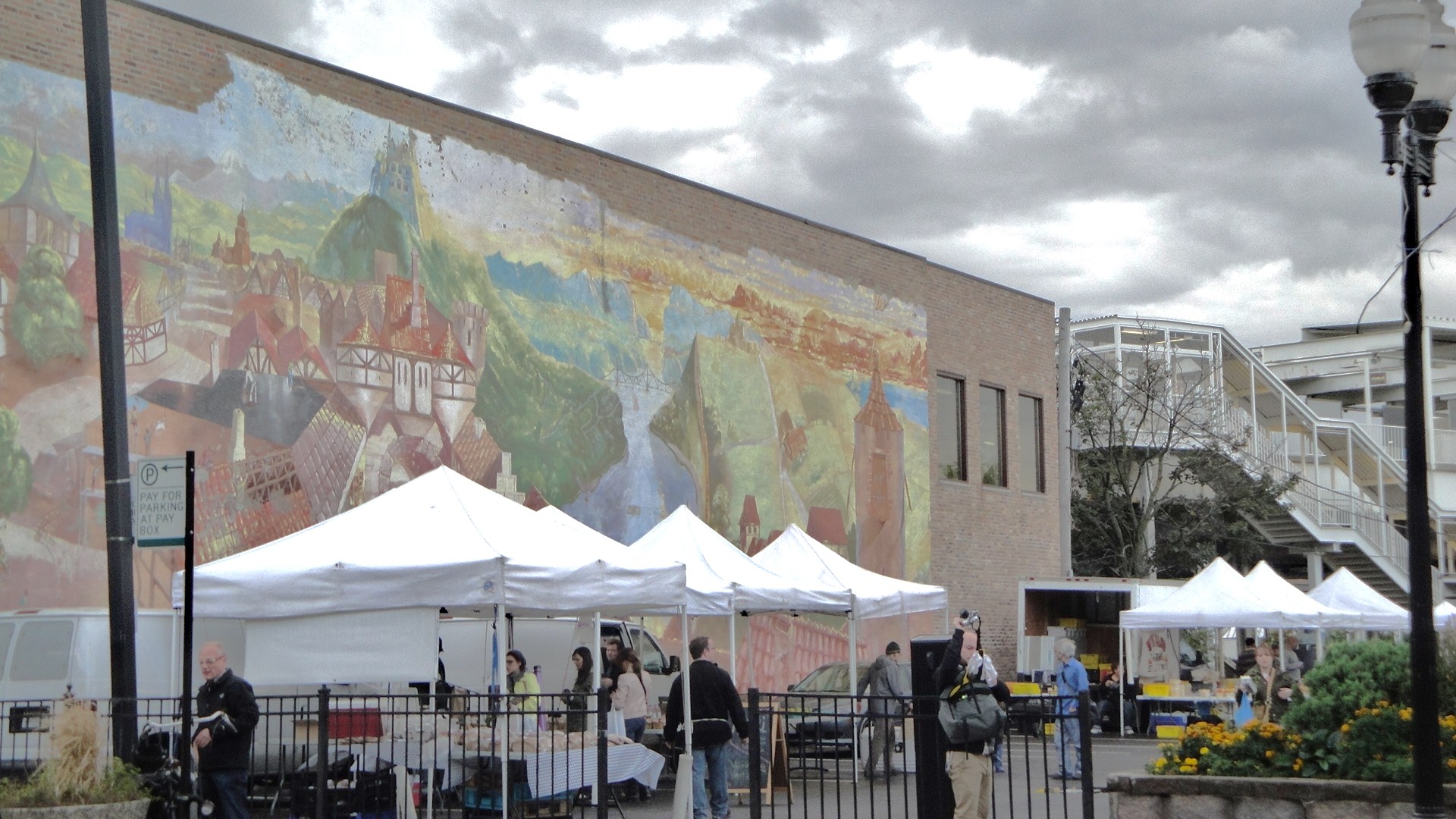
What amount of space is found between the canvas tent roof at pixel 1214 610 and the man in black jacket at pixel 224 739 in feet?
58.5

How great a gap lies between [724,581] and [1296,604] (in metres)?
13.0

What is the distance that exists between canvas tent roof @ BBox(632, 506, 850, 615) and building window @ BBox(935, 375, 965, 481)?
507 inches

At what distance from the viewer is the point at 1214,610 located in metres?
26.4

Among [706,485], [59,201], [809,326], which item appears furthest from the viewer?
[809,326]

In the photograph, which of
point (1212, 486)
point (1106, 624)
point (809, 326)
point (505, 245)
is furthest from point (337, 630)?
point (1212, 486)

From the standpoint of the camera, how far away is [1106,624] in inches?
1373

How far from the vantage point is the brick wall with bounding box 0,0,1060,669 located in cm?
1856

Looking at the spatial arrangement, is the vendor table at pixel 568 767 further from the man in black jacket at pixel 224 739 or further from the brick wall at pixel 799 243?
the brick wall at pixel 799 243

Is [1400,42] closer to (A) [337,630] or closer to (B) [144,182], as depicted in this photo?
(A) [337,630]

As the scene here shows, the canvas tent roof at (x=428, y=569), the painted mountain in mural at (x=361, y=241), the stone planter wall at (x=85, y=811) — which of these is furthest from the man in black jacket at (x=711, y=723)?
the painted mountain in mural at (x=361, y=241)

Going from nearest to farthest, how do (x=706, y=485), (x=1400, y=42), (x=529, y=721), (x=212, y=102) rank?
(x=1400, y=42)
(x=529, y=721)
(x=212, y=102)
(x=706, y=485)

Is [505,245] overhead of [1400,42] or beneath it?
overhead

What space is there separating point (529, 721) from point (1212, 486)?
104ft

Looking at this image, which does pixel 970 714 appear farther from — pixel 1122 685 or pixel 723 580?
pixel 1122 685
